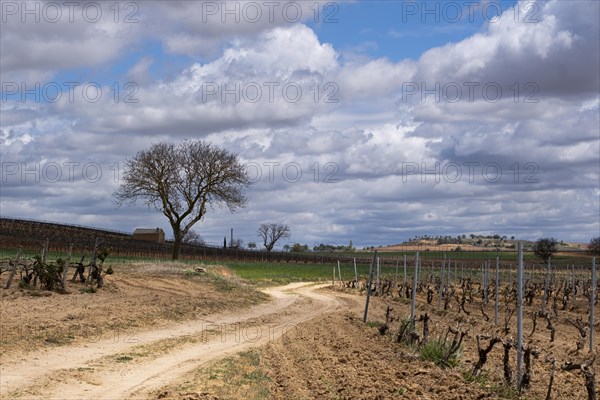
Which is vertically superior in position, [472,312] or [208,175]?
[208,175]

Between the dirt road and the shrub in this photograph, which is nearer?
the dirt road

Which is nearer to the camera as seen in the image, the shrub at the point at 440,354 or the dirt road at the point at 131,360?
the dirt road at the point at 131,360

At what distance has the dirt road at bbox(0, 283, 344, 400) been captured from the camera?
1196 cm

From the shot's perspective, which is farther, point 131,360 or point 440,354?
point 440,354

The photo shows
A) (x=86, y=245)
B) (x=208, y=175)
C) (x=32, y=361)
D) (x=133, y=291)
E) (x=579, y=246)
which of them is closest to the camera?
(x=32, y=361)

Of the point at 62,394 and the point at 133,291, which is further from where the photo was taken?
the point at 133,291

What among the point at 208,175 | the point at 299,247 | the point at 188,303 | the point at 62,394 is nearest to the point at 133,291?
the point at 188,303

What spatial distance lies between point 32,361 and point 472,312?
23.1 meters

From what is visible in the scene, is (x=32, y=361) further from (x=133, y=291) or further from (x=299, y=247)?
(x=299, y=247)

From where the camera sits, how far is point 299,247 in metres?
135

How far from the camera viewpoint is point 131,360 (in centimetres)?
1515

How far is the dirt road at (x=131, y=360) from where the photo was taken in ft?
39.2

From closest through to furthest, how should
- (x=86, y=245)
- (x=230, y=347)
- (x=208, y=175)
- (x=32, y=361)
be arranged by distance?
(x=32, y=361), (x=230, y=347), (x=86, y=245), (x=208, y=175)

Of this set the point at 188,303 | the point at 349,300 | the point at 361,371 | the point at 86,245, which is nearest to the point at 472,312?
the point at 349,300
